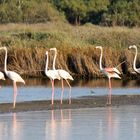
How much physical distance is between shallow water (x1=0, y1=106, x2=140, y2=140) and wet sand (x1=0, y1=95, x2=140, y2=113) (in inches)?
25.0

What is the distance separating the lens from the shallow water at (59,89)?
953 inches

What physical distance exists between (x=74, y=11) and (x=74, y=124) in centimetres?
5034

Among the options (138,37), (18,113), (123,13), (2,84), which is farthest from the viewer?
(123,13)

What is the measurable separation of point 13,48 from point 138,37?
981 cm

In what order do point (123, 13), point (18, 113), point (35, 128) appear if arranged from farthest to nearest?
point (123, 13) → point (18, 113) → point (35, 128)

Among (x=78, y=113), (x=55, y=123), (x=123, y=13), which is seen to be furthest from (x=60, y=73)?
(x=123, y=13)

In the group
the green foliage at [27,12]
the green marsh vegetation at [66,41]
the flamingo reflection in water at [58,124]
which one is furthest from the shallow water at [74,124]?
the green foliage at [27,12]

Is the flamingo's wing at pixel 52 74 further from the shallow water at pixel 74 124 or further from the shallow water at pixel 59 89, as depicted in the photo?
the shallow water at pixel 74 124

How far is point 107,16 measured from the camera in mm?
61219

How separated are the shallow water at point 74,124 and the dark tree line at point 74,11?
36.0 meters

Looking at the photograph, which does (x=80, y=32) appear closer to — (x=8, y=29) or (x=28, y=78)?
(x=8, y=29)

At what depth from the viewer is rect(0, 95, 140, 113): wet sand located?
2066cm

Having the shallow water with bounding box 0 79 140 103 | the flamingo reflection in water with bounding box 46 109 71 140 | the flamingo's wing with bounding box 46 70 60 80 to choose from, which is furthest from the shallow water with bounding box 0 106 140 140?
the shallow water with bounding box 0 79 140 103

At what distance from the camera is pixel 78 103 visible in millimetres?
22359
